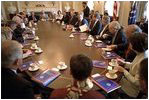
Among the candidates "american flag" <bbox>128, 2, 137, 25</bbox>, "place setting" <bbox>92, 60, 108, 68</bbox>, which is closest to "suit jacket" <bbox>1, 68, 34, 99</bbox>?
"place setting" <bbox>92, 60, 108, 68</bbox>

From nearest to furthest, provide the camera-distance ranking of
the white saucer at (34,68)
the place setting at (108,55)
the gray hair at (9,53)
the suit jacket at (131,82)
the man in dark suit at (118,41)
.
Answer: the gray hair at (9,53) → the suit jacket at (131,82) → the white saucer at (34,68) → the place setting at (108,55) → the man in dark suit at (118,41)

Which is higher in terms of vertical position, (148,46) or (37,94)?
(148,46)

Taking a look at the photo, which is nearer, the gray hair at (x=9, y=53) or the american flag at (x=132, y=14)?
the gray hair at (x=9, y=53)

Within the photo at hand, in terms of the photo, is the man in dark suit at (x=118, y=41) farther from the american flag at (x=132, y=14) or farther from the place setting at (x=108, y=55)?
the american flag at (x=132, y=14)

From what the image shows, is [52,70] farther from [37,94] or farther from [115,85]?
[115,85]

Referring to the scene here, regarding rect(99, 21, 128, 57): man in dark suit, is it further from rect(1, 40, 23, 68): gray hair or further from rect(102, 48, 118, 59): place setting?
rect(1, 40, 23, 68): gray hair

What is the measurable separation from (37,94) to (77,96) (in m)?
0.84

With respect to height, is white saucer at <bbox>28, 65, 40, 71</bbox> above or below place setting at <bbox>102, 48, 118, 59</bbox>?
below

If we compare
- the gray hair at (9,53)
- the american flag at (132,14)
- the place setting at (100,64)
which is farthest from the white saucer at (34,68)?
the american flag at (132,14)

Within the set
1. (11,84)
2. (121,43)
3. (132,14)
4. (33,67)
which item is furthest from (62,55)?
(132,14)

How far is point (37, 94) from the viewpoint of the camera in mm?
1698

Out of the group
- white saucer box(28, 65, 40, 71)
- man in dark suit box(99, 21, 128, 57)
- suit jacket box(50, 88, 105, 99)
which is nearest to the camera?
suit jacket box(50, 88, 105, 99)

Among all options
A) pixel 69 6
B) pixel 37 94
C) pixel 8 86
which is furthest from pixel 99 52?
pixel 69 6

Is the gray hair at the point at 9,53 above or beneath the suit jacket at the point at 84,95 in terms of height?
above
